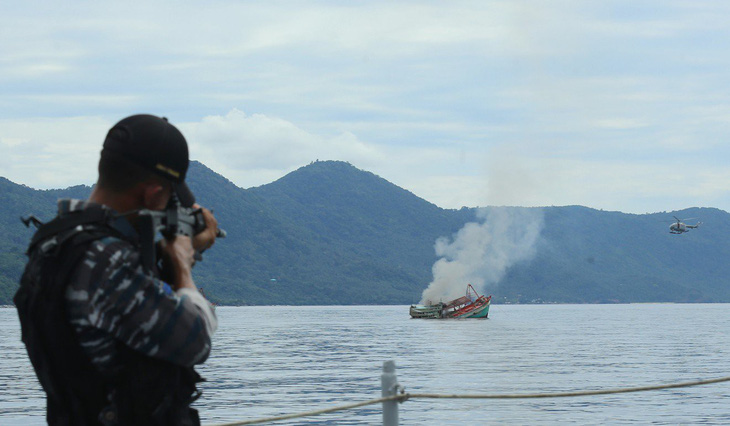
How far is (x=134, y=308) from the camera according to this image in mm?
2729

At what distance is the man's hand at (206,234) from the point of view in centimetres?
314

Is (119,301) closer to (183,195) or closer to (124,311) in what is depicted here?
(124,311)

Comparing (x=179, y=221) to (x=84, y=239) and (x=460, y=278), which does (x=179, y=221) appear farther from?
(x=460, y=278)

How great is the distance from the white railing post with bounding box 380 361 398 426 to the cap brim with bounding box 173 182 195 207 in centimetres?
250

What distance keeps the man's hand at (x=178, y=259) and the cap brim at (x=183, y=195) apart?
0.46 feet

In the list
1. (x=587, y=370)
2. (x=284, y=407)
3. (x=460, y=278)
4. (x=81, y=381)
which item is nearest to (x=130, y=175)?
(x=81, y=381)

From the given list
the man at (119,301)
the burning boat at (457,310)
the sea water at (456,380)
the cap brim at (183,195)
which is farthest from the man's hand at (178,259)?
the burning boat at (457,310)

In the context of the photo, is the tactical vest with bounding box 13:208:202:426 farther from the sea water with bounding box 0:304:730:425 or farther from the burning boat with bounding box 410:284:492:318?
the burning boat with bounding box 410:284:492:318

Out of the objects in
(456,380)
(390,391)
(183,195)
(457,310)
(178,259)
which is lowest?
(456,380)

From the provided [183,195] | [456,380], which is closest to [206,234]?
[183,195]

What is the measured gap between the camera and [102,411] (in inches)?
111

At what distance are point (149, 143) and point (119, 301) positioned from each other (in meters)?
0.56

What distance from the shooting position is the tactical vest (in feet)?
9.21

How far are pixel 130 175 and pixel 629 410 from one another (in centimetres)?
3767
